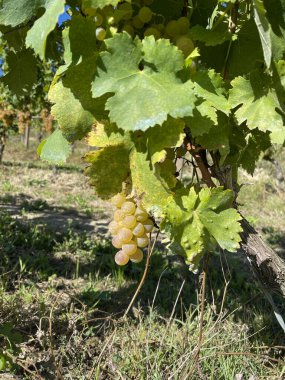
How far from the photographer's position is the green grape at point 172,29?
1.05m

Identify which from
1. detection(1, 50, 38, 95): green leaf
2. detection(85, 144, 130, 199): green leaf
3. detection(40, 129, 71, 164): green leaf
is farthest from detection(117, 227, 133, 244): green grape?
detection(1, 50, 38, 95): green leaf

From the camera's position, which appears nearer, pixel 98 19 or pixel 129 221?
pixel 98 19

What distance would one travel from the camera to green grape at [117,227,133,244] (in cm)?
116

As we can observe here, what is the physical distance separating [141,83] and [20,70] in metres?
0.81

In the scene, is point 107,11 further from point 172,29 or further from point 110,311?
point 110,311

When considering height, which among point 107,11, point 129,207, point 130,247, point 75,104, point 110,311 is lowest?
point 110,311

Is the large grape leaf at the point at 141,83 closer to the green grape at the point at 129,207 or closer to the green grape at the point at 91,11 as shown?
the green grape at the point at 91,11

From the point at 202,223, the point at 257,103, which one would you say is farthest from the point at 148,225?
the point at 257,103

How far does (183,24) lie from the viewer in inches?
41.3

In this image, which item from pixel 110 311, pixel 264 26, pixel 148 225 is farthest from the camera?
pixel 110 311

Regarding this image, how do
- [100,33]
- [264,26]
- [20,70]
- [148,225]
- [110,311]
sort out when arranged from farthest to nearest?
[110,311] < [20,70] < [148,225] < [100,33] < [264,26]

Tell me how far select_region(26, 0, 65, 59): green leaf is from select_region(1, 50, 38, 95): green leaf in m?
0.64

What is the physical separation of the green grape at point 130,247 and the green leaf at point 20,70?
2.48ft

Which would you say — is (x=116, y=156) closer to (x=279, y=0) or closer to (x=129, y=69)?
(x=129, y=69)
